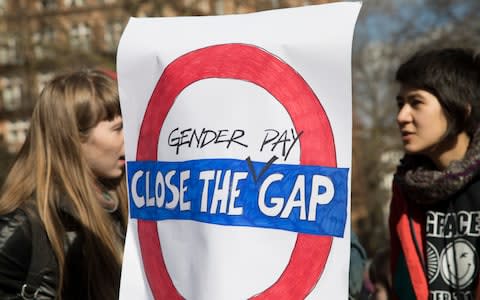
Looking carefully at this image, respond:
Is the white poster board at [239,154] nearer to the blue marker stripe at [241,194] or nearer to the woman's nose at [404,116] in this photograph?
the blue marker stripe at [241,194]

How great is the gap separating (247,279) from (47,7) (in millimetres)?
13526

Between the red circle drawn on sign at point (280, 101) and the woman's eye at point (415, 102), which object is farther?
the woman's eye at point (415, 102)

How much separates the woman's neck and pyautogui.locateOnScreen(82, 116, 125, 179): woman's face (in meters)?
1.03

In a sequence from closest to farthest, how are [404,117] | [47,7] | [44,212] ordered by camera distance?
[44,212] → [404,117] → [47,7]

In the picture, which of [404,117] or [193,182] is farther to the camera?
[404,117]

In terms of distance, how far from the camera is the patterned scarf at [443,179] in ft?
8.64

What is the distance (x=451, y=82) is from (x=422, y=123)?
0.56 ft

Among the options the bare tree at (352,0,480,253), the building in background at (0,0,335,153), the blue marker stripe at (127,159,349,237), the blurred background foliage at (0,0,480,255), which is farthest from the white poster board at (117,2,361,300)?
the bare tree at (352,0,480,253)

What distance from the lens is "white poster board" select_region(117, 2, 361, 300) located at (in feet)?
6.75

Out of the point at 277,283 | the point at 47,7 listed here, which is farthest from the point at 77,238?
the point at 47,7

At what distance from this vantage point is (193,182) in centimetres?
221

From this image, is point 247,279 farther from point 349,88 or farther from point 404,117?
point 404,117

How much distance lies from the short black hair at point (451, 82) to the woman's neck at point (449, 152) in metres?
0.03

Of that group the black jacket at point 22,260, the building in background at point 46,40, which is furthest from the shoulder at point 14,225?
the building in background at point 46,40
